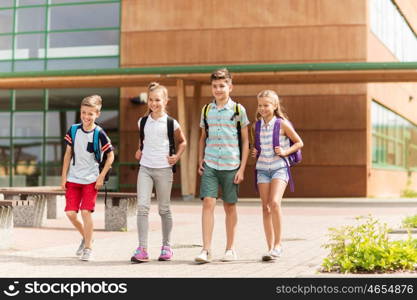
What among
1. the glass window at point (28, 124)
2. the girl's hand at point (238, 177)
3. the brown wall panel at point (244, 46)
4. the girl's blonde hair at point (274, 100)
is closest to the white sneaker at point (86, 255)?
the girl's hand at point (238, 177)

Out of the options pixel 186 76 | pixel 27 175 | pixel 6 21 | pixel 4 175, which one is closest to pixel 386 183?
pixel 186 76

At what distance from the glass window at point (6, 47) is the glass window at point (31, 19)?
0.57 meters

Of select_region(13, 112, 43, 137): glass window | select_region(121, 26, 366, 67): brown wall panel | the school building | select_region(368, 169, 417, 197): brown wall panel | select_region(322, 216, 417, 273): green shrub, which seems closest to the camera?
select_region(322, 216, 417, 273): green shrub

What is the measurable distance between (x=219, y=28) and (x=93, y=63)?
196 inches

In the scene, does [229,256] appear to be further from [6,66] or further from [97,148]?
[6,66]

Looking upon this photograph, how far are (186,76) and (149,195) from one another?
15.4m

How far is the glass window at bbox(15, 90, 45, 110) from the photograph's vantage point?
26.8m

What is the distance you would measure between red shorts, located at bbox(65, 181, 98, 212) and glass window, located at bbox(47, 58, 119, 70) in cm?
1879

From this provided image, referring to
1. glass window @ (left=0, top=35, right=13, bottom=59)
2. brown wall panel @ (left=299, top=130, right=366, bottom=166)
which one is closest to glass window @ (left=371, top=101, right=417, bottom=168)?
brown wall panel @ (left=299, top=130, right=366, bottom=166)

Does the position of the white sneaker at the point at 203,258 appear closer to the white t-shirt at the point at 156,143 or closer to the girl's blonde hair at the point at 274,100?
the white t-shirt at the point at 156,143

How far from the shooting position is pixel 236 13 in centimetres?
2497

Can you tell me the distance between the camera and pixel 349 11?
24.7 meters

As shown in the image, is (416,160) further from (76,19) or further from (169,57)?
(76,19)

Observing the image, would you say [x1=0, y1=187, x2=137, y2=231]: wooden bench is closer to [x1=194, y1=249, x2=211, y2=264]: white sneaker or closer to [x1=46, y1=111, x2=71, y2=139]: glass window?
[x1=194, y1=249, x2=211, y2=264]: white sneaker
